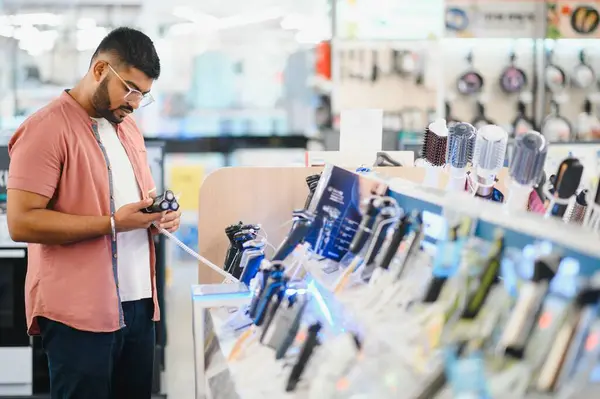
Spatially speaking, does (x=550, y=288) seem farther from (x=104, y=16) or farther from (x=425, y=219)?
(x=104, y=16)

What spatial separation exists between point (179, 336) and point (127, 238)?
9.16ft

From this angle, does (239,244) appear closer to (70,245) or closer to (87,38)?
(70,245)

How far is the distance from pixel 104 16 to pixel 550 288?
529 centimetres

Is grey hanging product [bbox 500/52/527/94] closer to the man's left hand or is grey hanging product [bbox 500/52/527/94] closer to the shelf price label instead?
the shelf price label

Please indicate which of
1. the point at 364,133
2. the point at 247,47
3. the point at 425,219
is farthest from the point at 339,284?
the point at 247,47

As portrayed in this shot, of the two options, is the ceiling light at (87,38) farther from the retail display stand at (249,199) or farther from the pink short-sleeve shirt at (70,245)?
the pink short-sleeve shirt at (70,245)

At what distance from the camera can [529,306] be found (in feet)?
3.62

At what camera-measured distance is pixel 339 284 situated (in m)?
1.77

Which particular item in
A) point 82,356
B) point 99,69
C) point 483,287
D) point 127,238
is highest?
point 99,69

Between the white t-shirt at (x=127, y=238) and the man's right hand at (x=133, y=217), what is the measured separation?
0.12 metres

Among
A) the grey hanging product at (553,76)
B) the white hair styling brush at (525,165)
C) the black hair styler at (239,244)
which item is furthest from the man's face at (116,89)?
the grey hanging product at (553,76)

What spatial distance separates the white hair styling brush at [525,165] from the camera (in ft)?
4.98

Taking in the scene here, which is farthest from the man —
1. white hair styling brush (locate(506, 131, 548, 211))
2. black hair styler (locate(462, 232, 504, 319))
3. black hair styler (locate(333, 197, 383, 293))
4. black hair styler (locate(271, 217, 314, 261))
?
black hair styler (locate(462, 232, 504, 319))

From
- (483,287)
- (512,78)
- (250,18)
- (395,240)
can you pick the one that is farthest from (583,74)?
(483,287)
